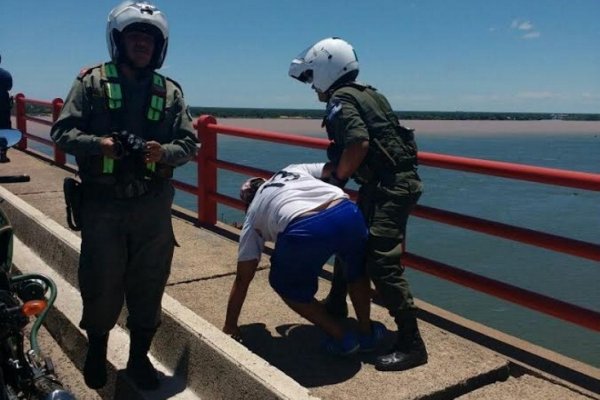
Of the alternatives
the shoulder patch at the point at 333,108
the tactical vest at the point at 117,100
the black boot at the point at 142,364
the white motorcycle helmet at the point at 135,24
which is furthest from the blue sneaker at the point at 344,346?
the white motorcycle helmet at the point at 135,24

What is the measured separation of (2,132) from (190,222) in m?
4.05

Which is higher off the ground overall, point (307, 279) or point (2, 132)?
point (2, 132)

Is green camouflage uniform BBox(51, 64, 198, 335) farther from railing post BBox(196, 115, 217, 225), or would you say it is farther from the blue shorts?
railing post BBox(196, 115, 217, 225)

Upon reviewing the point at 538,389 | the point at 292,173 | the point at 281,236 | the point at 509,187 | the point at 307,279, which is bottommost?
the point at 509,187

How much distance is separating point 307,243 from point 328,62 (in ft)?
3.51

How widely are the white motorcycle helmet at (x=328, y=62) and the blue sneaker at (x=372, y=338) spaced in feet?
4.64

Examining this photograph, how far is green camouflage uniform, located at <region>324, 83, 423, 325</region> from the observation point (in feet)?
11.3

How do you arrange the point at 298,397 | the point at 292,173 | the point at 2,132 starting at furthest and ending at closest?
the point at 292,173 < the point at 2,132 < the point at 298,397

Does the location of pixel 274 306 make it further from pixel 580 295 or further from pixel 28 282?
pixel 580 295

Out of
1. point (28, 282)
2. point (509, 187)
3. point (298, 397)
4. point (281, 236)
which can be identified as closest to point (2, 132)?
point (28, 282)

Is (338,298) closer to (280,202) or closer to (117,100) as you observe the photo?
(280,202)

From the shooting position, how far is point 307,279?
132 inches

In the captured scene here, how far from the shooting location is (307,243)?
129 inches

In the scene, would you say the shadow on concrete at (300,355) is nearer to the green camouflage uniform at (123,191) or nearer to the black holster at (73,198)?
the green camouflage uniform at (123,191)
